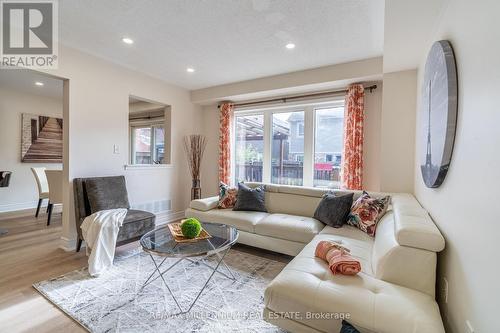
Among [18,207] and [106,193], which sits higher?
[106,193]

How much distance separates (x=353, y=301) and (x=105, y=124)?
358cm

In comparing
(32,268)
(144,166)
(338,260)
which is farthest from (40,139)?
(338,260)

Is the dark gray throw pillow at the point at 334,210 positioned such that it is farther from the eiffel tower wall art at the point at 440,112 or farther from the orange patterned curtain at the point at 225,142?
the orange patterned curtain at the point at 225,142

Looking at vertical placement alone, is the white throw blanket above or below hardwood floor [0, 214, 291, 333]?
above

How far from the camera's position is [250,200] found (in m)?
3.39

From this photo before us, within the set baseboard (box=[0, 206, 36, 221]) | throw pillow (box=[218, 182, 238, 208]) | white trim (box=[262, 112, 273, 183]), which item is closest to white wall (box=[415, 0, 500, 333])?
throw pillow (box=[218, 182, 238, 208])

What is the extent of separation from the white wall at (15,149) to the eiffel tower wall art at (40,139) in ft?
0.30

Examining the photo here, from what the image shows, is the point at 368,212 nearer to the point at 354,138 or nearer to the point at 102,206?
the point at 354,138

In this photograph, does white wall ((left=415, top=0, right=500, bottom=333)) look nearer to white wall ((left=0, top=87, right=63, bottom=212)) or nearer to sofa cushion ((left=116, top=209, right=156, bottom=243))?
sofa cushion ((left=116, top=209, right=156, bottom=243))

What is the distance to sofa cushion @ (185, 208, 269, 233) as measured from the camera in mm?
2988

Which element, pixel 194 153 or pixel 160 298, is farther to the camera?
pixel 194 153

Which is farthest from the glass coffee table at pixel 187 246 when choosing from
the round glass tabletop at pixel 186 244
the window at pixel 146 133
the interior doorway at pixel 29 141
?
the window at pixel 146 133

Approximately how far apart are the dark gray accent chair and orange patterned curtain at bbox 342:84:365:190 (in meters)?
2.84

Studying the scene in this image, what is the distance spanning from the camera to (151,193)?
4105 mm
